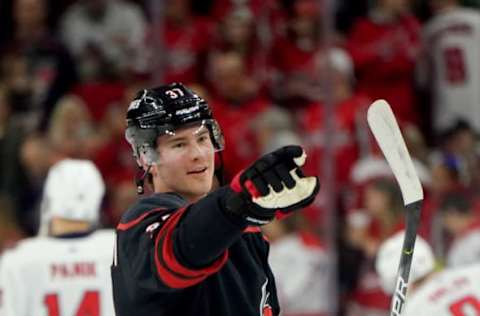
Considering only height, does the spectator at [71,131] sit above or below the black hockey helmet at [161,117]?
below

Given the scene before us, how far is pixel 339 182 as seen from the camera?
8.69 meters

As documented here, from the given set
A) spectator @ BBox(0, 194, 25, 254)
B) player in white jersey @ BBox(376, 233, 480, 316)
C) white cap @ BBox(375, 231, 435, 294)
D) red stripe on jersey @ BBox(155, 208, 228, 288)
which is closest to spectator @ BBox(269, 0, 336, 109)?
spectator @ BBox(0, 194, 25, 254)

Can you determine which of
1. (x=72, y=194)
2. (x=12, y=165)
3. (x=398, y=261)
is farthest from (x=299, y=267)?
(x=72, y=194)

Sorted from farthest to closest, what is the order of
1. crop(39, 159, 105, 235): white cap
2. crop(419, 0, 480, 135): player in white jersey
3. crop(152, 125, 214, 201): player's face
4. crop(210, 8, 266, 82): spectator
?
crop(419, 0, 480, 135): player in white jersey
crop(210, 8, 266, 82): spectator
crop(39, 159, 105, 235): white cap
crop(152, 125, 214, 201): player's face

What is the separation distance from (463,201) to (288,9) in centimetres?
160

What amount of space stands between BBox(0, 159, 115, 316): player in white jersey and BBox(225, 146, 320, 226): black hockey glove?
255 cm

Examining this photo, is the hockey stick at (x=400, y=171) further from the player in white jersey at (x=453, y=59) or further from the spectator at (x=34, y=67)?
the player in white jersey at (x=453, y=59)

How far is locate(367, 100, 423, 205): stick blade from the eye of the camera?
3693mm

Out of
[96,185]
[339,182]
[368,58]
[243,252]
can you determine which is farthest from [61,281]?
[368,58]

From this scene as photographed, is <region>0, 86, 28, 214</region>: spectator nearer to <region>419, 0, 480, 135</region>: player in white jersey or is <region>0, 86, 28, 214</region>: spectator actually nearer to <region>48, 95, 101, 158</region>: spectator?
<region>48, 95, 101, 158</region>: spectator

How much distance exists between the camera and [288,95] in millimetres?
8875

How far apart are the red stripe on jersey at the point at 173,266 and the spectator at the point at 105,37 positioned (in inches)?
225

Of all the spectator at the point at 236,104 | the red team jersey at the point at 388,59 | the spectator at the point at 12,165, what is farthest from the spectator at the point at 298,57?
the spectator at the point at 12,165

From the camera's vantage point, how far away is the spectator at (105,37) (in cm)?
912
